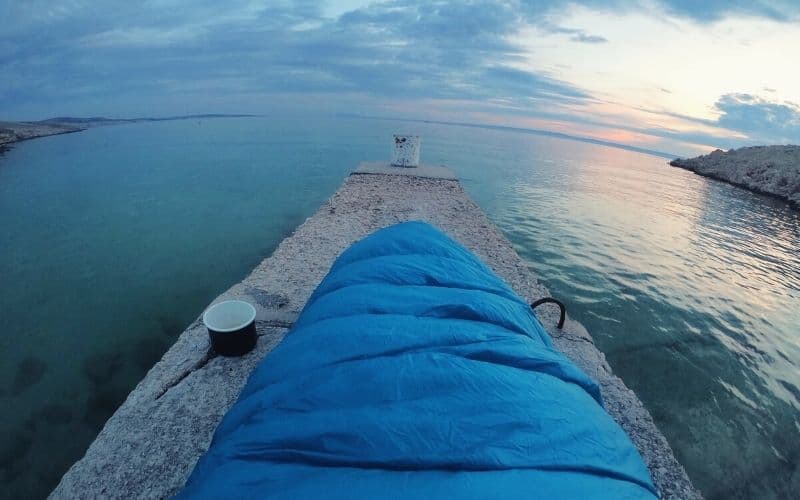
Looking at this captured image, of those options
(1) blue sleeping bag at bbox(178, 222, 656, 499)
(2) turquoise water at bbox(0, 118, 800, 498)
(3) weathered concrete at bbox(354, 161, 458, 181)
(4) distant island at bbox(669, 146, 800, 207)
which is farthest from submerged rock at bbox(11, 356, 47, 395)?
(4) distant island at bbox(669, 146, 800, 207)

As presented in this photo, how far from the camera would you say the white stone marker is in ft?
56.2

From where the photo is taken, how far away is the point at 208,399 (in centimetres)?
366

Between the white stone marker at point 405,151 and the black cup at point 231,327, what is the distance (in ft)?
46.2

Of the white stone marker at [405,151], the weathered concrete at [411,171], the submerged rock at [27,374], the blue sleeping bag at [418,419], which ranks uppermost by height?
the white stone marker at [405,151]

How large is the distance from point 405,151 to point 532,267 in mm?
9221

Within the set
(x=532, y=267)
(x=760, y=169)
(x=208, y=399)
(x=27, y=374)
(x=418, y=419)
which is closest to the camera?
(x=418, y=419)

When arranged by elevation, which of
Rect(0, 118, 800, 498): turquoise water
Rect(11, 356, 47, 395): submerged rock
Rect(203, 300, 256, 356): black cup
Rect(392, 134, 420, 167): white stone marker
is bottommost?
Rect(11, 356, 47, 395): submerged rock

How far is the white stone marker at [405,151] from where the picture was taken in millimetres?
17141

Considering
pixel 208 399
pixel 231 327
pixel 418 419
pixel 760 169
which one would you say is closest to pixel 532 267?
pixel 231 327

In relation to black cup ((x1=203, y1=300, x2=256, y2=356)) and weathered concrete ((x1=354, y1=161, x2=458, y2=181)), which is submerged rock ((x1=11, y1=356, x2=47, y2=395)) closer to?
black cup ((x1=203, y1=300, x2=256, y2=356))

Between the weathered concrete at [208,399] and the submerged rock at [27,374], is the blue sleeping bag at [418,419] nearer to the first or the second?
the weathered concrete at [208,399]

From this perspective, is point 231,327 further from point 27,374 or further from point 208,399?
point 27,374

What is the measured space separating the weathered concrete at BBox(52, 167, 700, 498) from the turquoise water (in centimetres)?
155

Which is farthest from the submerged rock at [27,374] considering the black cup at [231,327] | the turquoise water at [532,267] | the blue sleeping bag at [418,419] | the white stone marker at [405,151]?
the white stone marker at [405,151]
